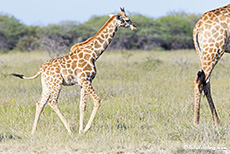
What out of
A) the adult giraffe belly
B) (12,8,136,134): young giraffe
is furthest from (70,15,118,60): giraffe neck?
the adult giraffe belly

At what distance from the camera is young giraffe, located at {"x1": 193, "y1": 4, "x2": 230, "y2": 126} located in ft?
20.4

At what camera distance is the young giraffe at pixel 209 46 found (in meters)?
6.21

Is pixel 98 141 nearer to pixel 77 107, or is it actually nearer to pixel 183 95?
pixel 77 107

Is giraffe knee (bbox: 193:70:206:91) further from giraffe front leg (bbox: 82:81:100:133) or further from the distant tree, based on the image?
the distant tree

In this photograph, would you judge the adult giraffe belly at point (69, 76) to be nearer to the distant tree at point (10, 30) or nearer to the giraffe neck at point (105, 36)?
the giraffe neck at point (105, 36)

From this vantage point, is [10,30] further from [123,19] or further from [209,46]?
[209,46]

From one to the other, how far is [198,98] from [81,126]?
185 cm

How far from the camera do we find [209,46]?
623 centimetres

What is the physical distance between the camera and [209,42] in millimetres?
6250

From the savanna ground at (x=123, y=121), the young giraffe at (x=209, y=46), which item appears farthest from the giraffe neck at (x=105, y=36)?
the young giraffe at (x=209, y=46)

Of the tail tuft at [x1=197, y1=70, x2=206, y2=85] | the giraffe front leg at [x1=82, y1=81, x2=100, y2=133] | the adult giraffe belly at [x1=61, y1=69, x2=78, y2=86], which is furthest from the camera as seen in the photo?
the tail tuft at [x1=197, y1=70, x2=206, y2=85]

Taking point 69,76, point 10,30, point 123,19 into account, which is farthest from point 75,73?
point 10,30

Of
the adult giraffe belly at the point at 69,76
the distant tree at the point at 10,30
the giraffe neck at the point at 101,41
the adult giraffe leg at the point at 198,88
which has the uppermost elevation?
the giraffe neck at the point at 101,41

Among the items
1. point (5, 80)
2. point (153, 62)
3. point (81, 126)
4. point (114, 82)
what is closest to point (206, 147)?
point (81, 126)
